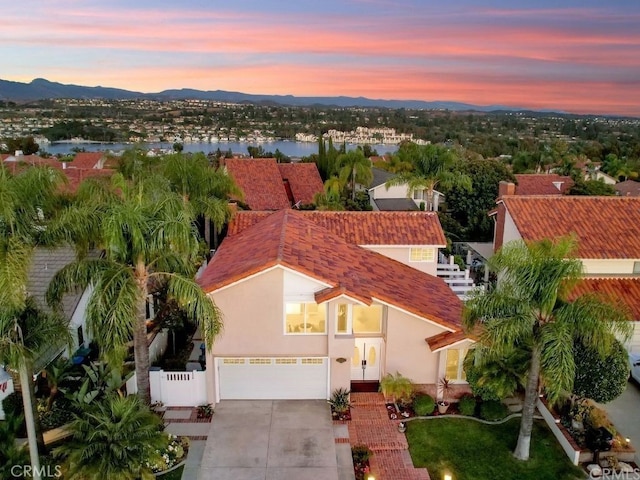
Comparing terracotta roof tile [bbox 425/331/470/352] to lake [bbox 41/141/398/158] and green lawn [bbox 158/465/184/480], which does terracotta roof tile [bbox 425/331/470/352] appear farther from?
lake [bbox 41/141/398/158]

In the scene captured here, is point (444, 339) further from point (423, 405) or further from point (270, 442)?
point (270, 442)

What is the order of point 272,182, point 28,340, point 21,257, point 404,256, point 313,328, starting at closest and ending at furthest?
point 21,257
point 28,340
point 313,328
point 404,256
point 272,182

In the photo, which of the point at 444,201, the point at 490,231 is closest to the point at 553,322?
the point at 490,231

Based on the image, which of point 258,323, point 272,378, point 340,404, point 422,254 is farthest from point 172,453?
point 422,254

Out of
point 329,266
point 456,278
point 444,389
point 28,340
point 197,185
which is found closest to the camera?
point 28,340

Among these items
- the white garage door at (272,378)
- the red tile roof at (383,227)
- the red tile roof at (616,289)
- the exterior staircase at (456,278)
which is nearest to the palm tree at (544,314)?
the white garage door at (272,378)

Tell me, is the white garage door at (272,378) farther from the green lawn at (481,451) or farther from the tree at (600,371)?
the tree at (600,371)

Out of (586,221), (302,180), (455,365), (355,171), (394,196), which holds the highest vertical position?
(355,171)

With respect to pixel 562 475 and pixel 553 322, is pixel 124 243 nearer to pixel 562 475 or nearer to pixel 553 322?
pixel 553 322
